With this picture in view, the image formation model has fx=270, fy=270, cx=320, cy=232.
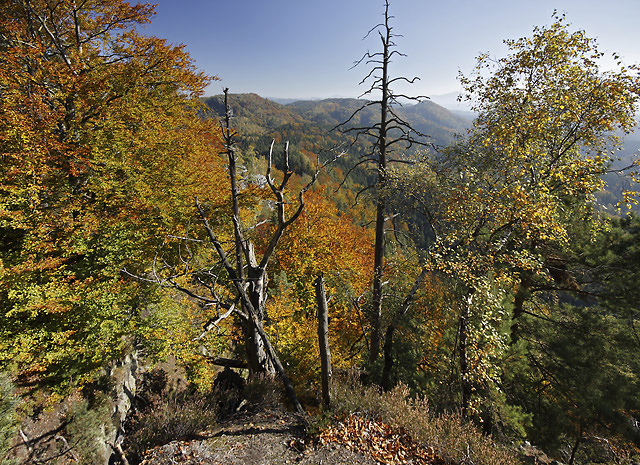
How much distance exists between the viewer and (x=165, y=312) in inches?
400

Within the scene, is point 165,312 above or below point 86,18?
below

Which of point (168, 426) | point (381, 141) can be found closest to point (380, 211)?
point (381, 141)

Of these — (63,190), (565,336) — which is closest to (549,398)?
(565,336)

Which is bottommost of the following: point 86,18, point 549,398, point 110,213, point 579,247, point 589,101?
point 549,398

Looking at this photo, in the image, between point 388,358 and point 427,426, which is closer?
point 427,426

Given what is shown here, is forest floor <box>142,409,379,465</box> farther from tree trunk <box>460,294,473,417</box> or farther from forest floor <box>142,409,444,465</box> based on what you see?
tree trunk <box>460,294,473,417</box>

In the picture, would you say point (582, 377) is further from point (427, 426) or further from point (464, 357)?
point (427, 426)

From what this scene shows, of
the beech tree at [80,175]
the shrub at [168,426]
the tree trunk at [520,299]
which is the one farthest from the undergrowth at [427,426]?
the beech tree at [80,175]

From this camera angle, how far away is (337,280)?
1255 cm

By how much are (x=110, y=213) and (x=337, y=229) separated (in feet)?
56.2

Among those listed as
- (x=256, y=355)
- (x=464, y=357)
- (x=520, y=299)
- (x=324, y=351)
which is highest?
(x=324, y=351)

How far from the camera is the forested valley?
6.46 metres

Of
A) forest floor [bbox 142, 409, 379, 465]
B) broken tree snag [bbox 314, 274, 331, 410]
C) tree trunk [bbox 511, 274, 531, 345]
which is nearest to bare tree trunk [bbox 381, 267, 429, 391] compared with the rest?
broken tree snag [bbox 314, 274, 331, 410]

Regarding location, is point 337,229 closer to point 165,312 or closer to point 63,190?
point 165,312
